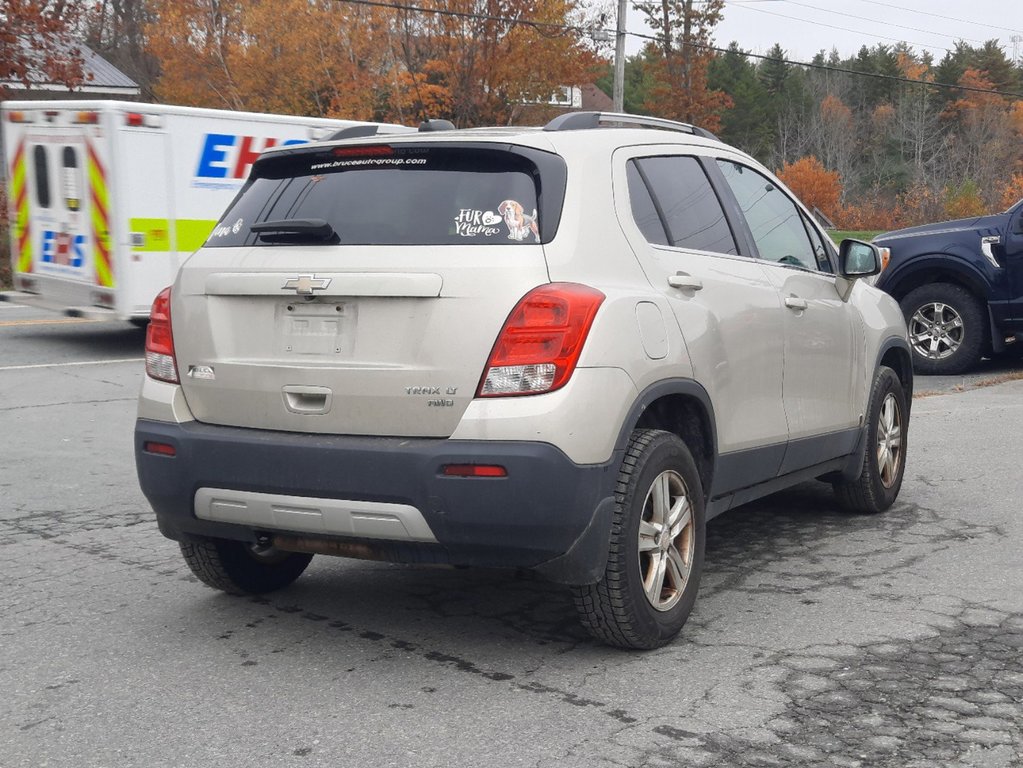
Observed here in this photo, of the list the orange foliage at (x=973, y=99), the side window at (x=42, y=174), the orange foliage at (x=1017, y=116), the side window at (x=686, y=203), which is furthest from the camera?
the orange foliage at (x=973, y=99)

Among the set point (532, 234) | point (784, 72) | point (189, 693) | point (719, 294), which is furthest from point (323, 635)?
point (784, 72)

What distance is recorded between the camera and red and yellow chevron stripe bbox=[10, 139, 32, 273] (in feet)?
48.1

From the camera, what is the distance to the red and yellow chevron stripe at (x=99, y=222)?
44.8 feet

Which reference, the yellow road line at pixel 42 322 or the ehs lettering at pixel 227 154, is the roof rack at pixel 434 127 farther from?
the yellow road line at pixel 42 322

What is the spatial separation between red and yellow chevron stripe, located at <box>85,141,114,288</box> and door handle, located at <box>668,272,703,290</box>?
32.8 ft

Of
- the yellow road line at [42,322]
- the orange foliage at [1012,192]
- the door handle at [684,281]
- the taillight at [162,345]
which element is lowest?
the yellow road line at [42,322]

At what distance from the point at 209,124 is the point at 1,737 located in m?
11.5

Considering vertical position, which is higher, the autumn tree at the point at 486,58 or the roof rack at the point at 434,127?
the autumn tree at the point at 486,58

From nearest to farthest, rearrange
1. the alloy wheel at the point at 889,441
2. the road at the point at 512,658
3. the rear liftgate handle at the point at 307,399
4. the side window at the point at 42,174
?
the road at the point at 512,658 < the rear liftgate handle at the point at 307,399 < the alloy wheel at the point at 889,441 < the side window at the point at 42,174

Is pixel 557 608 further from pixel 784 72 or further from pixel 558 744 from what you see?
pixel 784 72

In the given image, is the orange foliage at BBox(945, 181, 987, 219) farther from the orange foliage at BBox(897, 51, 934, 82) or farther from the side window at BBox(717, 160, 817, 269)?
the orange foliage at BBox(897, 51, 934, 82)

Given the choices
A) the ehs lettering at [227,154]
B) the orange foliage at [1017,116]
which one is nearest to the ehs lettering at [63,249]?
the ehs lettering at [227,154]

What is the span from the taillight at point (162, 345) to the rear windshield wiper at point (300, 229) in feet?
1.57

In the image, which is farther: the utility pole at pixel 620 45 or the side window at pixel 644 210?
the utility pole at pixel 620 45
